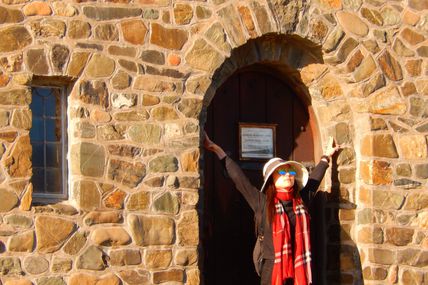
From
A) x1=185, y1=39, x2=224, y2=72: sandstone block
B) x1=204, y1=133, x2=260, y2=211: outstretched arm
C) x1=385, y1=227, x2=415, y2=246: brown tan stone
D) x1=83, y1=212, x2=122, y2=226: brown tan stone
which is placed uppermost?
x1=185, y1=39, x2=224, y2=72: sandstone block

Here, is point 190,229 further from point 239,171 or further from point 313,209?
point 313,209

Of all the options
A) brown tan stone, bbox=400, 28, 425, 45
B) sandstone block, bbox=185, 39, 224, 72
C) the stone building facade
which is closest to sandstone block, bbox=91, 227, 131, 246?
the stone building facade

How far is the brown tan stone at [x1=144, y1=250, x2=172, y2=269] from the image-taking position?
23.0 feet

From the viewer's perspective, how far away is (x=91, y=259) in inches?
270

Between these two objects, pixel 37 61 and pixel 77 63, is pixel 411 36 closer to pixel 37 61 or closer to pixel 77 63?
pixel 77 63

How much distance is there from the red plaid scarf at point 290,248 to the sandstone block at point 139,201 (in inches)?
38.1

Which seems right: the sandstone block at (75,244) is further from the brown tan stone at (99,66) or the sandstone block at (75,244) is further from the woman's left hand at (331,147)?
the woman's left hand at (331,147)

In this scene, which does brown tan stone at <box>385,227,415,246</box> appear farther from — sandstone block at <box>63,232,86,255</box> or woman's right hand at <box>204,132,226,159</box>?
sandstone block at <box>63,232,86,255</box>

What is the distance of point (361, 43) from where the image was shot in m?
7.93

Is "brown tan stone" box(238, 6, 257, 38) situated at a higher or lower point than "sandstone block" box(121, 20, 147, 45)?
higher

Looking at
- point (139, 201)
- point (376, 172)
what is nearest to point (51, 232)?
point (139, 201)

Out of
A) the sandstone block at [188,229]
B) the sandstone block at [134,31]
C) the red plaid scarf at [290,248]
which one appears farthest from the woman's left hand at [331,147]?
the sandstone block at [134,31]

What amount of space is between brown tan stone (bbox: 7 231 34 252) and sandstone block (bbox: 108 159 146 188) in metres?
0.73

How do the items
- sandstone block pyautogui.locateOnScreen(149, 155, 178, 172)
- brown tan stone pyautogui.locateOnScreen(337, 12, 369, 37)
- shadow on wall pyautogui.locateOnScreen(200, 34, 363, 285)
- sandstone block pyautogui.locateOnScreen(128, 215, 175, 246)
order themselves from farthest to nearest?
brown tan stone pyautogui.locateOnScreen(337, 12, 369, 37), shadow on wall pyautogui.locateOnScreen(200, 34, 363, 285), sandstone block pyautogui.locateOnScreen(149, 155, 178, 172), sandstone block pyautogui.locateOnScreen(128, 215, 175, 246)
